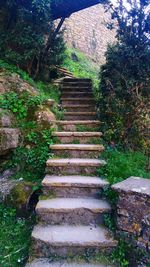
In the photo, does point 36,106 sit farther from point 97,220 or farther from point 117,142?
point 97,220

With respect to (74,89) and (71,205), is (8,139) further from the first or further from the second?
(74,89)

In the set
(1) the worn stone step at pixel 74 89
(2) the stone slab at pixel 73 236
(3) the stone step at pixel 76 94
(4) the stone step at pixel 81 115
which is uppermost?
(1) the worn stone step at pixel 74 89

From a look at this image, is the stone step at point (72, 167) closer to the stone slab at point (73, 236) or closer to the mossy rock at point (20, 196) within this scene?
the mossy rock at point (20, 196)

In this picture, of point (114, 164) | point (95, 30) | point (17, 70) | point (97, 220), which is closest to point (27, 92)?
point (17, 70)

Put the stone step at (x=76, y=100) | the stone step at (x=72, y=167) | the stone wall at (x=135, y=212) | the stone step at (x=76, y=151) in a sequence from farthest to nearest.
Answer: the stone step at (x=76, y=100)
the stone step at (x=76, y=151)
the stone step at (x=72, y=167)
the stone wall at (x=135, y=212)

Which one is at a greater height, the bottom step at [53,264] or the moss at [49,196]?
the moss at [49,196]

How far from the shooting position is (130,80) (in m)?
4.61

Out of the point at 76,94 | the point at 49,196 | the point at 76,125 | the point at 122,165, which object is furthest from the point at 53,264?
the point at 76,94

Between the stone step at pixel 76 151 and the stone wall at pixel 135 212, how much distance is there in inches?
58.8

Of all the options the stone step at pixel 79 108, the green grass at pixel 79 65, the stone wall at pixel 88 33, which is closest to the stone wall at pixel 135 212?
the stone step at pixel 79 108

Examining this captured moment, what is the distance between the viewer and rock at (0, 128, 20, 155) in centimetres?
391

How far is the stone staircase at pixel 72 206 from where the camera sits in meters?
2.63

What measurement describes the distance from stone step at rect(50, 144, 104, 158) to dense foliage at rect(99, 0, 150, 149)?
60 cm

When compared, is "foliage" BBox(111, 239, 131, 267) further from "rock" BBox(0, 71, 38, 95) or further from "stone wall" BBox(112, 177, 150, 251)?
"rock" BBox(0, 71, 38, 95)
